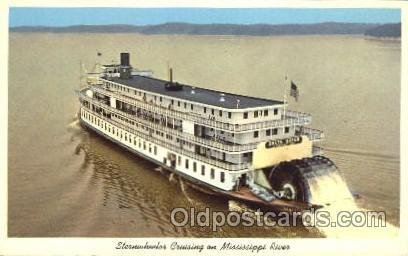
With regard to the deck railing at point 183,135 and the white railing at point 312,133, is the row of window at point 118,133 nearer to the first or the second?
the deck railing at point 183,135

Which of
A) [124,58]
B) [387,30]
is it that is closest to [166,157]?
[124,58]

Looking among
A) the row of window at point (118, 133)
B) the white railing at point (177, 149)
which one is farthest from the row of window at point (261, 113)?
the row of window at point (118, 133)

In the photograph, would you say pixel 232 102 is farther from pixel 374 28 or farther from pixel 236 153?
pixel 374 28

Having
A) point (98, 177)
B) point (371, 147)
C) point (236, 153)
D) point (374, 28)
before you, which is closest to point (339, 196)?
point (371, 147)

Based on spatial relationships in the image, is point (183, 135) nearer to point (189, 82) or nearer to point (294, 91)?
point (189, 82)

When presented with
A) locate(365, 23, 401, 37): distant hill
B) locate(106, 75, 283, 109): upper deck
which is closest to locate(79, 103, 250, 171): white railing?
locate(106, 75, 283, 109): upper deck

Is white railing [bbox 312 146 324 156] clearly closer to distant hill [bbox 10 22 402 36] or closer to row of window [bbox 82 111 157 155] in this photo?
distant hill [bbox 10 22 402 36]
